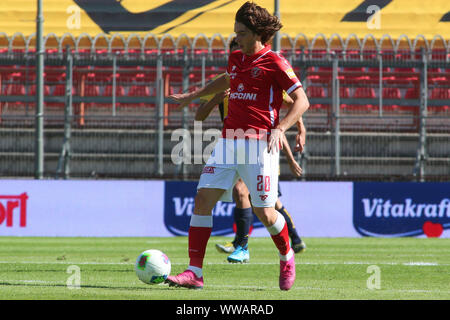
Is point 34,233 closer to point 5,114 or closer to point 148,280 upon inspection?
point 5,114

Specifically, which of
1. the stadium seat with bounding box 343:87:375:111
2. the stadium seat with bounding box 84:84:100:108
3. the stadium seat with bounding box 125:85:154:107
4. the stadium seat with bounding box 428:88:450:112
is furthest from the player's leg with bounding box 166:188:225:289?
the stadium seat with bounding box 428:88:450:112

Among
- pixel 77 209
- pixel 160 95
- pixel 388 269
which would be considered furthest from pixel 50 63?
pixel 388 269

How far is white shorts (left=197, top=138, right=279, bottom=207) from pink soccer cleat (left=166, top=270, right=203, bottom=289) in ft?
2.37

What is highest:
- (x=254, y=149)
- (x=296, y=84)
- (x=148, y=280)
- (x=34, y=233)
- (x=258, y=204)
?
(x=296, y=84)

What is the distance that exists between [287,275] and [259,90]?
1.51 meters

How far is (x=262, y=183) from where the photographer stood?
6.57 meters

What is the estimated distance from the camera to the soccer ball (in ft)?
21.5

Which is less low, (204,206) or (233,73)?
(233,73)

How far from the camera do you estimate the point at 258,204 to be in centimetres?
662

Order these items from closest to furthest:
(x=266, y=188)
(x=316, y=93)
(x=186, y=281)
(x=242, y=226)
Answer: (x=186, y=281) < (x=266, y=188) < (x=242, y=226) < (x=316, y=93)

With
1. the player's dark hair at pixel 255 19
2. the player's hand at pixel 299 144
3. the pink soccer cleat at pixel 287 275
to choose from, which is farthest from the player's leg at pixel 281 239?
the player's dark hair at pixel 255 19

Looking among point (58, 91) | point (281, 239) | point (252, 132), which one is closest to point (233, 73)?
point (252, 132)

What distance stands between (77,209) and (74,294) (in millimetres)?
9922

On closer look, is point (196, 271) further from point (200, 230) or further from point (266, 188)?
point (266, 188)
